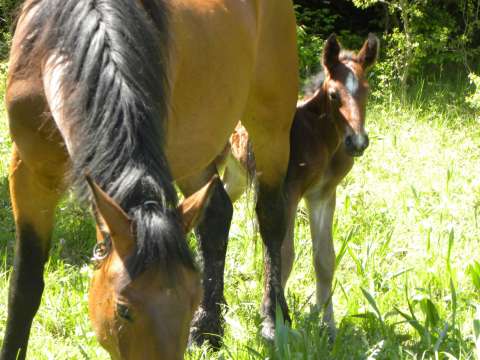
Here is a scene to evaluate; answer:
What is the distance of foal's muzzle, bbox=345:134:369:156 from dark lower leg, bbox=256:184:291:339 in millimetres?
464

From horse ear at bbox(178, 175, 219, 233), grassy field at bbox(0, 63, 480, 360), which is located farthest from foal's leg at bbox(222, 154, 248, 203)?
horse ear at bbox(178, 175, 219, 233)

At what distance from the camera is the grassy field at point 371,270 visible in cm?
360

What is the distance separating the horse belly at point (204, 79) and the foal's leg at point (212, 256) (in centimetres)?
51

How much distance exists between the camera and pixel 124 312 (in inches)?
85.8

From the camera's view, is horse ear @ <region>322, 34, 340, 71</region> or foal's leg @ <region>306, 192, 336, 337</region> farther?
horse ear @ <region>322, 34, 340, 71</region>

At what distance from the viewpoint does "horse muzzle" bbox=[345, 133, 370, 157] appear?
4062 millimetres

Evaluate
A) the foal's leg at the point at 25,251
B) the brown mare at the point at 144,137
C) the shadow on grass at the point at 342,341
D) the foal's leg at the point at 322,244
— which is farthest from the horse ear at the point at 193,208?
the foal's leg at the point at 322,244

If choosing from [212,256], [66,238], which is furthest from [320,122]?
[66,238]

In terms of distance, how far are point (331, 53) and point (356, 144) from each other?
23.8 inches

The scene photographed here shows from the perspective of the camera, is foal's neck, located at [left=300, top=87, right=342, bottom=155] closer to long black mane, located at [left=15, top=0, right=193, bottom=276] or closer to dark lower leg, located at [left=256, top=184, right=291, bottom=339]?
dark lower leg, located at [left=256, top=184, right=291, bottom=339]

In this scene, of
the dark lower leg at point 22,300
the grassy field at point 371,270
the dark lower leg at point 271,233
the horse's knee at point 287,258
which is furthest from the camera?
the horse's knee at point 287,258

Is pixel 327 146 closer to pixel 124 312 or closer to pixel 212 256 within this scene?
pixel 212 256

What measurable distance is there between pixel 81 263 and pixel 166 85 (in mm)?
2061

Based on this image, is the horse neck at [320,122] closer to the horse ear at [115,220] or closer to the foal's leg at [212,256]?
the foal's leg at [212,256]
